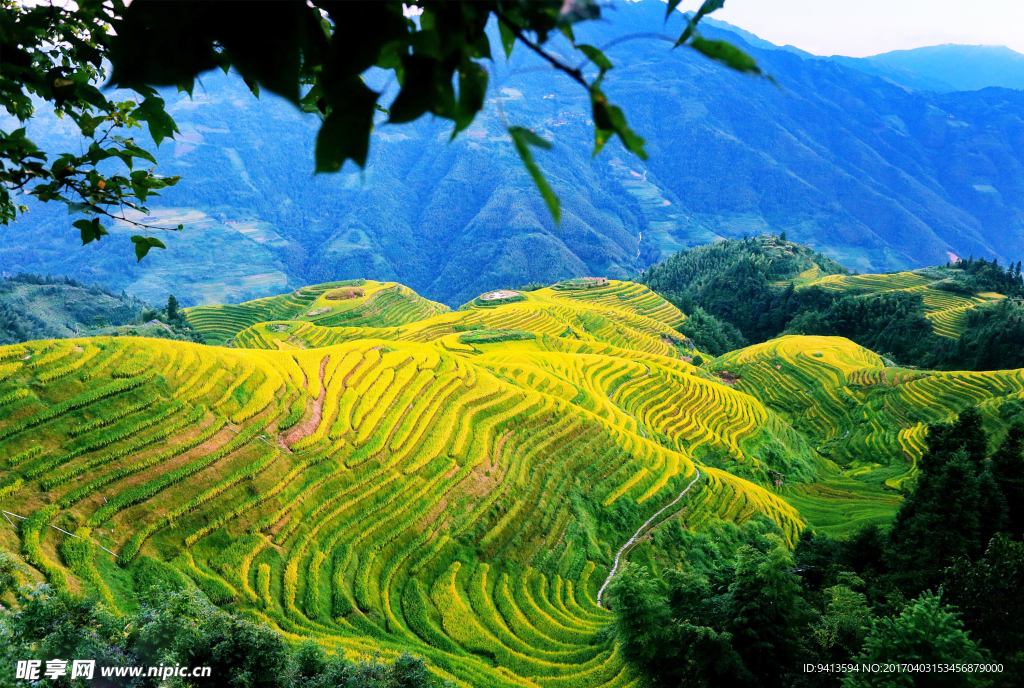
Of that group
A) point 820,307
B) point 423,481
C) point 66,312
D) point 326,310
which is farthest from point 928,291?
point 66,312

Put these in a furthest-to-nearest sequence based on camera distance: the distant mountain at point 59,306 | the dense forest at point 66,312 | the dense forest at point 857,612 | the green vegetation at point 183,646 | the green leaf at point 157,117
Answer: the distant mountain at point 59,306
the dense forest at point 66,312
the dense forest at point 857,612
the green vegetation at point 183,646
the green leaf at point 157,117

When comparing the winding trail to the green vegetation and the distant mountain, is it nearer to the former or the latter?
the green vegetation

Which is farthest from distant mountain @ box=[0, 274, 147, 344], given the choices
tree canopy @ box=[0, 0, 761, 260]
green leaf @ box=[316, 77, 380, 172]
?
green leaf @ box=[316, 77, 380, 172]

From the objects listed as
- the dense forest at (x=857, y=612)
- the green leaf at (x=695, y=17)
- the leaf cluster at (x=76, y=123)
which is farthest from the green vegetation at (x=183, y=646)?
the green leaf at (x=695, y=17)

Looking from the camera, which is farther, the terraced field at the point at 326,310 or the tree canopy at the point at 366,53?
the terraced field at the point at 326,310

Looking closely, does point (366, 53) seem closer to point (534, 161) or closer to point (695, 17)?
point (534, 161)

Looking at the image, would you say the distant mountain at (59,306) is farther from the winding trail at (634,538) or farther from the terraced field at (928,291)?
the terraced field at (928,291)
